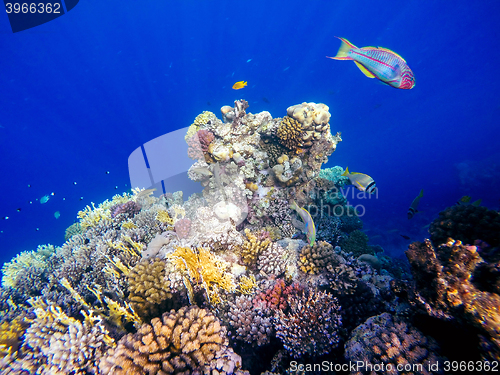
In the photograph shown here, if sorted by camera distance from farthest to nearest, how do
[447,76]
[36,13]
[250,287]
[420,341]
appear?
[447,76], [36,13], [250,287], [420,341]

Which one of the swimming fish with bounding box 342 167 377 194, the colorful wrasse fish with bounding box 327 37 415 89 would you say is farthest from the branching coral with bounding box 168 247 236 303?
the colorful wrasse fish with bounding box 327 37 415 89

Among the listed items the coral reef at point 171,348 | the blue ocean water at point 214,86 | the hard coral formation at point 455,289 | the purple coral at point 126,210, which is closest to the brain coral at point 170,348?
the coral reef at point 171,348

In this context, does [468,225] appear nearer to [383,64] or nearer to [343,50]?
[383,64]

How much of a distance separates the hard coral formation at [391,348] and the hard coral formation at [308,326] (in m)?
0.38

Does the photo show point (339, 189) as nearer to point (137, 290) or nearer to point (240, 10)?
point (137, 290)

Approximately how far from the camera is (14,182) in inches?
2416

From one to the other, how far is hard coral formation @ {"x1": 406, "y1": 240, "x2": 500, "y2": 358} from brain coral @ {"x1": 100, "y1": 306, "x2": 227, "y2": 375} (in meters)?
2.88

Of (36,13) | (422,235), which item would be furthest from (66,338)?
(36,13)

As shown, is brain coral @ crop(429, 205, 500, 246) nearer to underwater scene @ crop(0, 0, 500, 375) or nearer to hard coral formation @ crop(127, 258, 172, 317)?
underwater scene @ crop(0, 0, 500, 375)

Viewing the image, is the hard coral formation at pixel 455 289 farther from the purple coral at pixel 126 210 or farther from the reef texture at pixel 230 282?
the purple coral at pixel 126 210

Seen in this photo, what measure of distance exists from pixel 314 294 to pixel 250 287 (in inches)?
49.3

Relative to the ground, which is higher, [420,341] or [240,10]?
[240,10]

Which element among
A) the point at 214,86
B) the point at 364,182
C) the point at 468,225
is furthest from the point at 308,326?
the point at 214,86

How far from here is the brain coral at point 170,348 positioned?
223 centimetres
